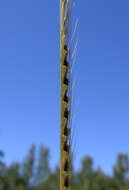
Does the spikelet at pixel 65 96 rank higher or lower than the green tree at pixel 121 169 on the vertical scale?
higher

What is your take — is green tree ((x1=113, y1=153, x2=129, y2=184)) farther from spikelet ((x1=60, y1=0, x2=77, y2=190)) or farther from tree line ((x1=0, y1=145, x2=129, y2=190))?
spikelet ((x1=60, y1=0, x2=77, y2=190))

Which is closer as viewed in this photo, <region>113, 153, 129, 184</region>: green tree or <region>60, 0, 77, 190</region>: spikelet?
<region>60, 0, 77, 190</region>: spikelet

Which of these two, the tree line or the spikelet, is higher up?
the spikelet

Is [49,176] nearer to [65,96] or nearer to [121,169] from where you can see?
[121,169]

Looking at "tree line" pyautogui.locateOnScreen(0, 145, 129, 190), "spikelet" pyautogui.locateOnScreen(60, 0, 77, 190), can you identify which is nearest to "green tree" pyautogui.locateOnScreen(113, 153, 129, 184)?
"tree line" pyautogui.locateOnScreen(0, 145, 129, 190)

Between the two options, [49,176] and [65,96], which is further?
[49,176]

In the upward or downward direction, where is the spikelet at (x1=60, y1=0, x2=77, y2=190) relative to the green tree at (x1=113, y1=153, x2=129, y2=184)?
upward

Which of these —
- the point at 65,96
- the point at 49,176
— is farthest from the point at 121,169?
the point at 65,96

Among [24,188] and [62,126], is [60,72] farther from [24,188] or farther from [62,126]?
[24,188]

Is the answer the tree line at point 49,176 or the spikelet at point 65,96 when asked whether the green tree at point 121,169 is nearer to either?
the tree line at point 49,176

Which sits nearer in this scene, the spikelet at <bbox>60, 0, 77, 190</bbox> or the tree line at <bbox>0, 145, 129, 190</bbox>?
the spikelet at <bbox>60, 0, 77, 190</bbox>

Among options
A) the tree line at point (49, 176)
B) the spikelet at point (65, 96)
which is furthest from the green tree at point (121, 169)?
the spikelet at point (65, 96)
